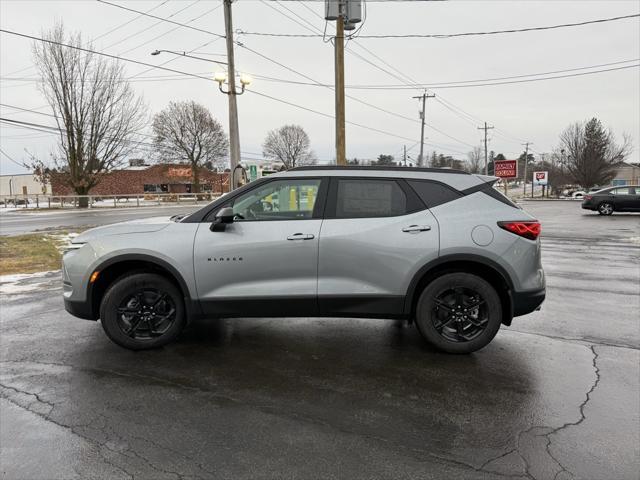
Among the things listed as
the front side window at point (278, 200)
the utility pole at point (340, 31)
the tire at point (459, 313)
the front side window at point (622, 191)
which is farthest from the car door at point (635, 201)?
the front side window at point (278, 200)

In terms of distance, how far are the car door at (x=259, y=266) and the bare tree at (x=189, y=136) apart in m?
54.9

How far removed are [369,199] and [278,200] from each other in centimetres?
89

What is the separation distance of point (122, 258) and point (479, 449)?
3390 millimetres

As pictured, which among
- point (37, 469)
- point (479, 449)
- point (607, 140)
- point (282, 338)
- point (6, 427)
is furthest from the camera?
point (607, 140)

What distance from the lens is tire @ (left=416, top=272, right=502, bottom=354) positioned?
4.14 meters

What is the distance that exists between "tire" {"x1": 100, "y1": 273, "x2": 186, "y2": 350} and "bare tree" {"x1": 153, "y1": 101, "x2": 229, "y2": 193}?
54.6m

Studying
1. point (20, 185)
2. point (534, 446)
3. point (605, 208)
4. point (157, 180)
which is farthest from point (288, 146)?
point (534, 446)

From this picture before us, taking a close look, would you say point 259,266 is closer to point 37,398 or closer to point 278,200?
point 278,200

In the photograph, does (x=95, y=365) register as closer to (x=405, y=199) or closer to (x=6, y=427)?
(x=6, y=427)

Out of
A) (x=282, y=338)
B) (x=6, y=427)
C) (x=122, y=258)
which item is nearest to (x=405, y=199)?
(x=282, y=338)

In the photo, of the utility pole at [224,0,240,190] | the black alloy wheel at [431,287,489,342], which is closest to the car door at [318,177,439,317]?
the black alloy wheel at [431,287,489,342]

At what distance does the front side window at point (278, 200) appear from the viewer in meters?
4.31

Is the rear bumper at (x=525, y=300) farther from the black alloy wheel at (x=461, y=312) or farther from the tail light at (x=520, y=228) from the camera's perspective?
the tail light at (x=520, y=228)

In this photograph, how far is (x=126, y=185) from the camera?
67.3m
